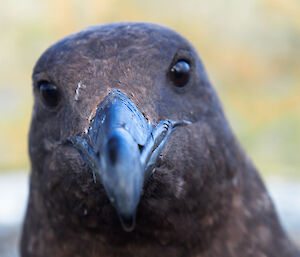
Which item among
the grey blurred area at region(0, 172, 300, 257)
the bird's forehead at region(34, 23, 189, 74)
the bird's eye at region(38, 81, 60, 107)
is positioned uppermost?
the bird's forehead at region(34, 23, 189, 74)

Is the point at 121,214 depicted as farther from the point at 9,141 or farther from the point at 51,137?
the point at 9,141

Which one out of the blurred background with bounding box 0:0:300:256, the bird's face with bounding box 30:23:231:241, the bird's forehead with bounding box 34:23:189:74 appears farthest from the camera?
the blurred background with bounding box 0:0:300:256

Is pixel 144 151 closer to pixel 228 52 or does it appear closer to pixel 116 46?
pixel 116 46

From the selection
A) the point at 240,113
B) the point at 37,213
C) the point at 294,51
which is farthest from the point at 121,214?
the point at 294,51

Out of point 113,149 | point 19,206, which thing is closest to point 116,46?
point 113,149

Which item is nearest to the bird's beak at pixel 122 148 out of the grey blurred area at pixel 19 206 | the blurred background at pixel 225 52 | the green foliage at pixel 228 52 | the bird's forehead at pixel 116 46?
the bird's forehead at pixel 116 46

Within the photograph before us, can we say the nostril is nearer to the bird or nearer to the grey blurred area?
the bird

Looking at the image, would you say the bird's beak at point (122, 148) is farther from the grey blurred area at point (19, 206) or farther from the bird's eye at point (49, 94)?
the grey blurred area at point (19, 206)

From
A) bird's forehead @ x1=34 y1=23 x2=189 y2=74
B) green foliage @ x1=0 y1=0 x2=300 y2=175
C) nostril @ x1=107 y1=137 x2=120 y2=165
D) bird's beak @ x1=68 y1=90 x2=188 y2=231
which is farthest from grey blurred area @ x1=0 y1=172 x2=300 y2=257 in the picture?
nostril @ x1=107 y1=137 x2=120 y2=165
